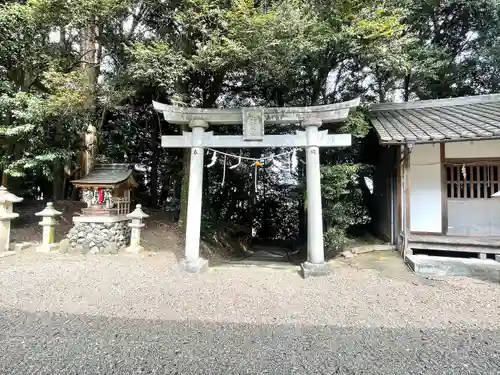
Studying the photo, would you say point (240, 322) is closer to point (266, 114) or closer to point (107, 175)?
point (266, 114)

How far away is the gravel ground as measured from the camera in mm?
2910

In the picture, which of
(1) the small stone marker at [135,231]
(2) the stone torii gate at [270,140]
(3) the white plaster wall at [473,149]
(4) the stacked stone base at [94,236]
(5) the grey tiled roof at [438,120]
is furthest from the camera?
(1) the small stone marker at [135,231]

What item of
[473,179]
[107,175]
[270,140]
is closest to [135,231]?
[107,175]

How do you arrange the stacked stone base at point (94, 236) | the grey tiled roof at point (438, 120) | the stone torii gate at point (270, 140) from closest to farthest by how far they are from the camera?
the stone torii gate at point (270, 140) → the grey tiled roof at point (438, 120) → the stacked stone base at point (94, 236)

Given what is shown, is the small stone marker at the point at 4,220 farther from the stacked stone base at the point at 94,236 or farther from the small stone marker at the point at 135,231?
the small stone marker at the point at 135,231

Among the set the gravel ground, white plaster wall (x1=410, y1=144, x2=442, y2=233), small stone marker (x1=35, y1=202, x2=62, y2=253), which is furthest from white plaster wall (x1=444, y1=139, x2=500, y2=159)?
small stone marker (x1=35, y1=202, x2=62, y2=253)

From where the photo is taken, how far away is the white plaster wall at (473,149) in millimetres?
7102

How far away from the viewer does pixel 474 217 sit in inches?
299

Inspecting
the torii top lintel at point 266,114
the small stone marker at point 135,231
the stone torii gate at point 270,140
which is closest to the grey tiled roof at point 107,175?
the small stone marker at point 135,231

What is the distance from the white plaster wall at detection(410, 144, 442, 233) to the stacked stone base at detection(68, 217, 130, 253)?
7.15 meters

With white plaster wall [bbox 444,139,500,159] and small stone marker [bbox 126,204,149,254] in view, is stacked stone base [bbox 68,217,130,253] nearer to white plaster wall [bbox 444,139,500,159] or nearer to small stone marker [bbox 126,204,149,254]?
small stone marker [bbox 126,204,149,254]

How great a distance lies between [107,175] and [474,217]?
9.04 meters

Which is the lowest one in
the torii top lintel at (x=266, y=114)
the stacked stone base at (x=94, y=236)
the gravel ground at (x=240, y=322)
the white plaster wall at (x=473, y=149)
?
the gravel ground at (x=240, y=322)

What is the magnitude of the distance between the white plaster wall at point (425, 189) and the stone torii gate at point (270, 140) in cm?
277
